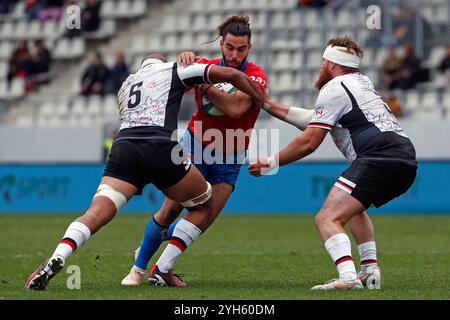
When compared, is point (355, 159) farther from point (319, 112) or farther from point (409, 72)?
point (409, 72)

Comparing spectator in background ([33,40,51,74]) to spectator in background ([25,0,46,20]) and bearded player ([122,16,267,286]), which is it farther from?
bearded player ([122,16,267,286])

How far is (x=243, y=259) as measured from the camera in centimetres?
1302

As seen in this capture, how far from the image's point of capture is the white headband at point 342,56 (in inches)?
378

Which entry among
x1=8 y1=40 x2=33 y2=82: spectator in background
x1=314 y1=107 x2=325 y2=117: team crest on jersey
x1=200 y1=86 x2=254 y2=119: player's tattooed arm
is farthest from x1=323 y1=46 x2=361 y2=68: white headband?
x1=8 y1=40 x2=33 y2=82: spectator in background

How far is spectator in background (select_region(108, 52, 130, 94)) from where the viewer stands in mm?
27016

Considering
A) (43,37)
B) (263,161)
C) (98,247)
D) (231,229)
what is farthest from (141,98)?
(43,37)

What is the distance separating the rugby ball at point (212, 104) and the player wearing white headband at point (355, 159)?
88cm

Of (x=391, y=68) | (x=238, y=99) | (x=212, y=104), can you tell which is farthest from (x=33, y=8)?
(x=238, y=99)

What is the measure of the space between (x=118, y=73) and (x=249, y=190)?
5.79 metres

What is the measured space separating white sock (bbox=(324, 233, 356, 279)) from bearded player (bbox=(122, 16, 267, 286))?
140cm

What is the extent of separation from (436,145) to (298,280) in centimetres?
1434
